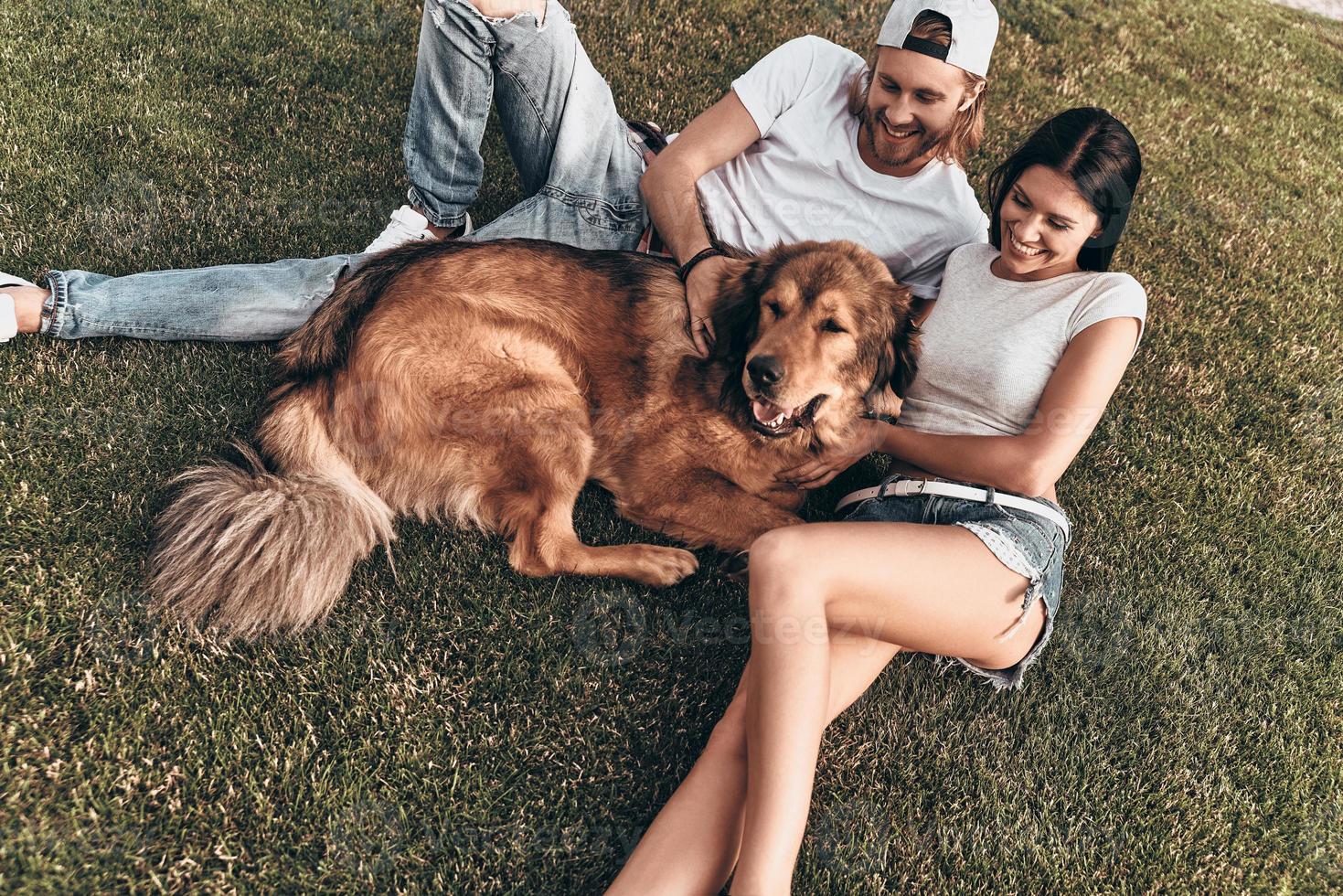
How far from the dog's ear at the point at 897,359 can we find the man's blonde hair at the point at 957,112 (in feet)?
2.46

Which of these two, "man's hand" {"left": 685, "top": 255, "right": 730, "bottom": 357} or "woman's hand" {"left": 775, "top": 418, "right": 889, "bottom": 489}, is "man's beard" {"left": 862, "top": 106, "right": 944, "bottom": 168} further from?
"woman's hand" {"left": 775, "top": 418, "right": 889, "bottom": 489}

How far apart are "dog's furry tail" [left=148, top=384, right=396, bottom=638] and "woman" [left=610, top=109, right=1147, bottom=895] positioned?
52.4 inches

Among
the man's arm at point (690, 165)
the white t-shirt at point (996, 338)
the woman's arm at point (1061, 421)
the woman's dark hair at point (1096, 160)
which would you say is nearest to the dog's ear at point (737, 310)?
the man's arm at point (690, 165)

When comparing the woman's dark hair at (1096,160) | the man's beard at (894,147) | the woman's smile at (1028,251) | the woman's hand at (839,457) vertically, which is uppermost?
the woman's dark hair at (1096,160)

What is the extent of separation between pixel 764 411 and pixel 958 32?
5.12ft

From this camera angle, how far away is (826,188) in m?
3.48

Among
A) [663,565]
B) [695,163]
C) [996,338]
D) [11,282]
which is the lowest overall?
[663,565]

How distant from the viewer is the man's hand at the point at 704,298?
3125 millimetres

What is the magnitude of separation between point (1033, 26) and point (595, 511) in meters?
6.34

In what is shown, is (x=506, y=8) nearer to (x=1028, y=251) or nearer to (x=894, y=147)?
(x=894, y=147)

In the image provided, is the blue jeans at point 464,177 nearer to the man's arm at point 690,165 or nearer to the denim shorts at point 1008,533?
the man's arm at point 690,165

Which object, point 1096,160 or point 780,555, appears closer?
point 780,555

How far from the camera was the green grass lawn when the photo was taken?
235cm

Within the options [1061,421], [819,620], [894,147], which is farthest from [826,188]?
[819,620]
